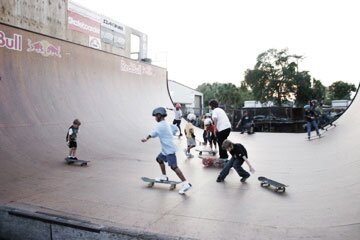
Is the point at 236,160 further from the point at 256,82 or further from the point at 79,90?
the point at 256,82

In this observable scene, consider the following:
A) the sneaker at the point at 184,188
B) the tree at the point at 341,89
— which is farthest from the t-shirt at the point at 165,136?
the tree at the point at 341,89

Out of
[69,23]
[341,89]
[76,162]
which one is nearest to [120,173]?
[76,162]

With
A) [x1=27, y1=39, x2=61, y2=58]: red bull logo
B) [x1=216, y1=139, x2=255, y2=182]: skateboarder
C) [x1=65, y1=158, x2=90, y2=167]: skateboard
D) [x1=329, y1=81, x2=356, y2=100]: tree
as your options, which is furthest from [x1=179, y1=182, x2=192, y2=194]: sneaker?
[x1=329, y1=81, x2=356, y2=100]: tree

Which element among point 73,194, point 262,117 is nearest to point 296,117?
point 262,117

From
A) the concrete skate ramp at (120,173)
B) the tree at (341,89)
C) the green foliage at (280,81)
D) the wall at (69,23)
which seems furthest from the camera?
the tree at (341,89)

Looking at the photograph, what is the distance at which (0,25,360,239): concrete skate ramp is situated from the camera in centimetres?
319

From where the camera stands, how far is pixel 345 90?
66.6 meters

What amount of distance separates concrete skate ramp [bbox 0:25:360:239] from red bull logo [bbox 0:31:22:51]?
0.44ft

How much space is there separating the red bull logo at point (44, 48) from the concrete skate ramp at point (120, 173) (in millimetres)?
89

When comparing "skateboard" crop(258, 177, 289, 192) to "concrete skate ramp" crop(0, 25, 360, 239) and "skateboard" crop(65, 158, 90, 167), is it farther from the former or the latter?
"skateboard" crop(65, 158, 90, 167)

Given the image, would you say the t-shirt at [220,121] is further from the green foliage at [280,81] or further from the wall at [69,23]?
the green foliage at [280,81]

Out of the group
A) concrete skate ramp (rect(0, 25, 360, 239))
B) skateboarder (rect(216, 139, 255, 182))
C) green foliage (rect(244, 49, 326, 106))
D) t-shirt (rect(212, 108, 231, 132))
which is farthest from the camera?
green foliage (rect(244, 49, 326, 106))

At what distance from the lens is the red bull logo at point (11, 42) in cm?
758

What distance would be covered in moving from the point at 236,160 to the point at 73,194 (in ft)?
8.83
